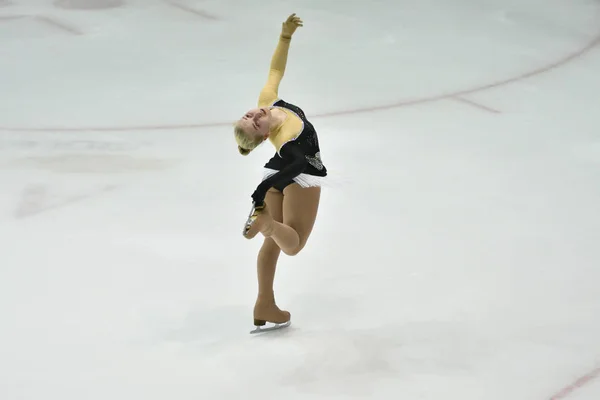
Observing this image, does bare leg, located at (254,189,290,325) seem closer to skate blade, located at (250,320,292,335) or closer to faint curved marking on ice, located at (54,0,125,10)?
skate blade, located at (250,320,292,335)

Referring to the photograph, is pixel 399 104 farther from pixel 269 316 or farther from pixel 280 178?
pixel 280 178

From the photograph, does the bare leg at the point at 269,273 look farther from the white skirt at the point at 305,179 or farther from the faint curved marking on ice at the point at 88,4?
the faint curved marking on ice at the point at 88,4

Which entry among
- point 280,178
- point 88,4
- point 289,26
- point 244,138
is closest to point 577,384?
point 280,178

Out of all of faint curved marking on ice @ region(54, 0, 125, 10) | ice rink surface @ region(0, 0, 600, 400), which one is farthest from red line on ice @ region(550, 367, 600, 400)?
faint curved marking on ice @ region(54, 0, 125, 10)

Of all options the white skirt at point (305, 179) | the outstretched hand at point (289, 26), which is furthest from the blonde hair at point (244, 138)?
the outstretched hand at point (289, 26)

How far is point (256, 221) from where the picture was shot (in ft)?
12.4

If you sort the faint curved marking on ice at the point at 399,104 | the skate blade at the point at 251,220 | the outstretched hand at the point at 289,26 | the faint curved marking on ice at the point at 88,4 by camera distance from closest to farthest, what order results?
the skate blade at the point at 251,220
the outstretched hand at the point at 289,26
the faint curved marking on ice at the point at 399,104
the faint curved marking on ice at the point at 88,4

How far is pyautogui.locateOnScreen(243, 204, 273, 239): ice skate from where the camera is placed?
3758 mm

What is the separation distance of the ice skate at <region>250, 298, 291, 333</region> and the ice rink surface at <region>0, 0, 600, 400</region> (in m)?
0.09

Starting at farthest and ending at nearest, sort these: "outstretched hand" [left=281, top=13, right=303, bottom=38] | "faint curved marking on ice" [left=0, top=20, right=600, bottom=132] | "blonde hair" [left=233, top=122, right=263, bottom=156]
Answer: "faint curved marking on ice" [left=0, top=20, right=600, bottom=132] < "outstretched hand" [left=281, top=13, right=303, bottom=38] < "blonde hair" [left=233, top=122, right=263, bottom=156]

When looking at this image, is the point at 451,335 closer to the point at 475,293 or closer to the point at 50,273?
the point at 475,293

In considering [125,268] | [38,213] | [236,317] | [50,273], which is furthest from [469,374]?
[38,213]

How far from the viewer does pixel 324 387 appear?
13.2 ft

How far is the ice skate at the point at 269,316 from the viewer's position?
4375 mm
